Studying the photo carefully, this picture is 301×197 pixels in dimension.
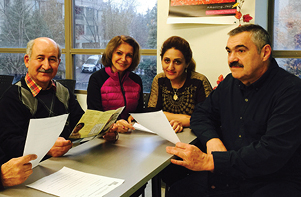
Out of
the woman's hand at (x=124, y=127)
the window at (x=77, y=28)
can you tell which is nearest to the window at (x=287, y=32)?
the window at (x=77, y=28)

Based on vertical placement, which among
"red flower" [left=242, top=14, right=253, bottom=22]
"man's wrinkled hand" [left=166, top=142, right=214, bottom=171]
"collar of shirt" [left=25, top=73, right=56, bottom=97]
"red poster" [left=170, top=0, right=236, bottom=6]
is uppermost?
"red poster" [left=170, top=0, right=236, bottom=6]

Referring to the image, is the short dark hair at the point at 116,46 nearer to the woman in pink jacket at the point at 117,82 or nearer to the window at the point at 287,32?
the woman in pink jacket at the point at 117,82

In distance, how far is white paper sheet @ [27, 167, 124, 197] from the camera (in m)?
1.01

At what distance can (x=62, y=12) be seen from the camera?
4.43m

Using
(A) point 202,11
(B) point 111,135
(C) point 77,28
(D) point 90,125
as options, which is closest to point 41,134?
(D) point 90,125

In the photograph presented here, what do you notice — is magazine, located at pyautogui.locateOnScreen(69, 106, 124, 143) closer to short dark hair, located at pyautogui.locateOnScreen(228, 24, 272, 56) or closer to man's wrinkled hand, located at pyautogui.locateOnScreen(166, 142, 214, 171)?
man's wrinkled hand, located at pyautogui.locateOnScreen(166, 142, 214, 171)

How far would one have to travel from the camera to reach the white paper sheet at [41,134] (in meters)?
1.06

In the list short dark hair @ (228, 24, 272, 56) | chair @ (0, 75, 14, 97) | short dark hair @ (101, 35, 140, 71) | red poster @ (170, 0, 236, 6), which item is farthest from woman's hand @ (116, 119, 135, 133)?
chair @ (0, 75, 14, 97)

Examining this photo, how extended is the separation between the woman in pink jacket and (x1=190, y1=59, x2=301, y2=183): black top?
0.73 m

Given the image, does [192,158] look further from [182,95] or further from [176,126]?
[182,95]

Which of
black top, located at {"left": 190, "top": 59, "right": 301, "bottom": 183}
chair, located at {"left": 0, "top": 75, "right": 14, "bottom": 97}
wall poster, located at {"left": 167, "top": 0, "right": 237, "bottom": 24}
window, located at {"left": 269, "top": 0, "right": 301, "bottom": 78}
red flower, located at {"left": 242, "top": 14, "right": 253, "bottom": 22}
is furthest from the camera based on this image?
chair, located at {"left": 0, "top": 75, "right": 14, "bottom": 97}

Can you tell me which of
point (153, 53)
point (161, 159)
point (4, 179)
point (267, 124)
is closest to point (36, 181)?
point (4, 179)

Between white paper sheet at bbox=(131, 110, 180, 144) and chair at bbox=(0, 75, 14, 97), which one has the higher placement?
chair at bbox=(0, 75, 14, 97)

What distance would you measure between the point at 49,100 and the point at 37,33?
3238 mm
